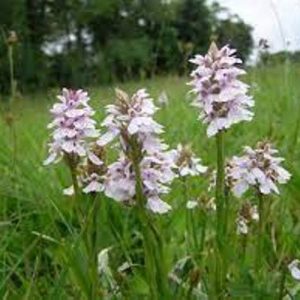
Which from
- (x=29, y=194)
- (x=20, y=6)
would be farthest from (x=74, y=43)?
(x=29, y=194)

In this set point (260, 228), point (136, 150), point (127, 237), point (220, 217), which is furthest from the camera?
point (127, 237)

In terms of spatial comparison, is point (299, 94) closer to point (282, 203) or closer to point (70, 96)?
point (282, 203)

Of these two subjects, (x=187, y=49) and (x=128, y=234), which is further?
(x=187, y=49)

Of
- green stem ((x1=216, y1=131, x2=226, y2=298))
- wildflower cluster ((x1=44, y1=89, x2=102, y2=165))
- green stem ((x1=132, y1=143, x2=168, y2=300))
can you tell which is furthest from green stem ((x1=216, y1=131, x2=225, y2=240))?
wildflower cluster ((x1=44, y1=89, x2=102, y2=165))

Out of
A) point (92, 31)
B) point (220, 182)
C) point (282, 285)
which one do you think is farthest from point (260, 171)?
point (92, 31)

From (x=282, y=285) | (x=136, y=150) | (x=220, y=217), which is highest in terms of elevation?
(x=136, y=150)

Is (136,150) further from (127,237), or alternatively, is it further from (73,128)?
(127,237)

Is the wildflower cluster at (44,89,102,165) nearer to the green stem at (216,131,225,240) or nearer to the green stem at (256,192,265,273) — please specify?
the green stem at (216,131,225,240)
